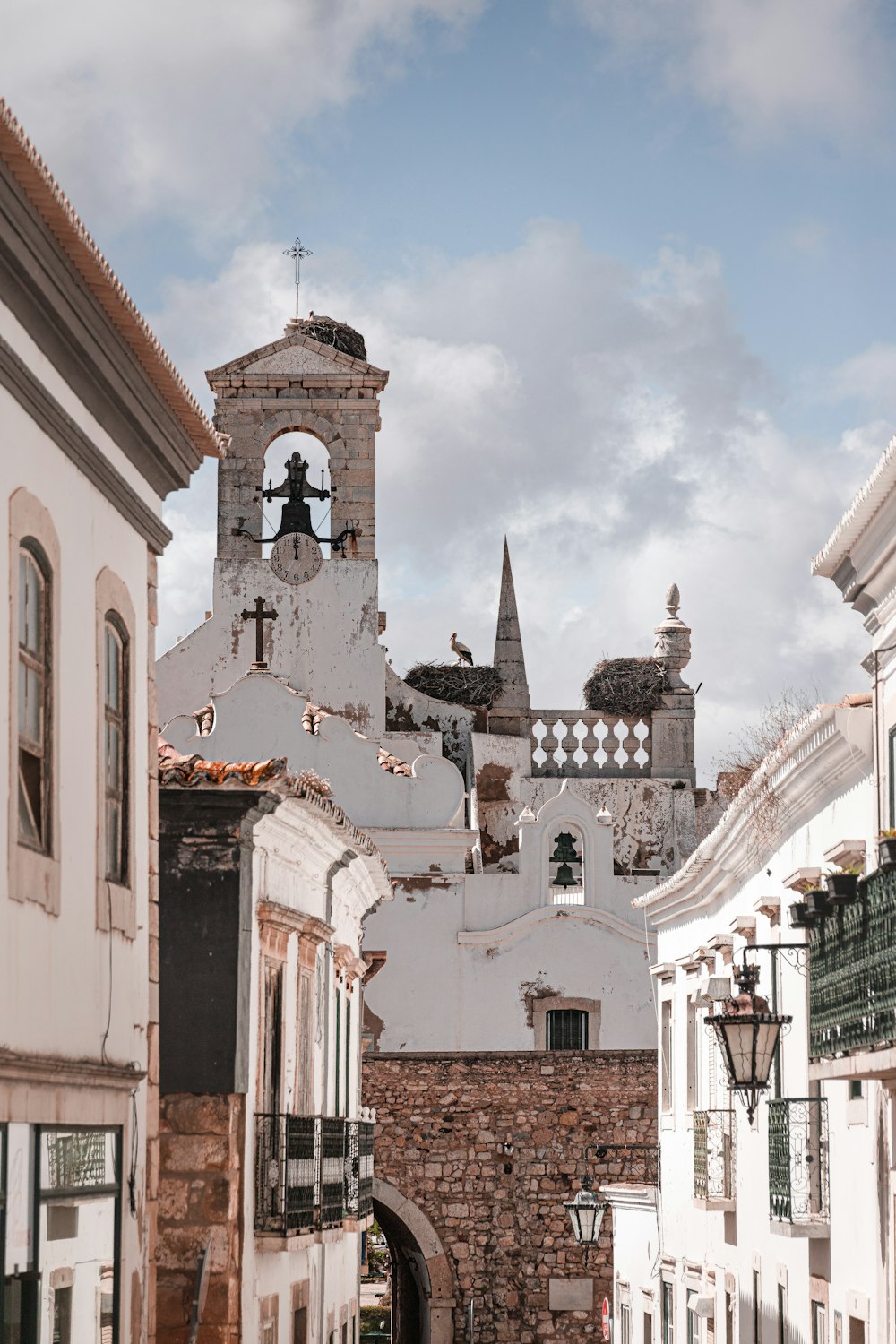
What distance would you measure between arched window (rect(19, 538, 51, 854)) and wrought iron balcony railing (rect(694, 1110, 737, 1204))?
9725 mm

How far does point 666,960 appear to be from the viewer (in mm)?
22297

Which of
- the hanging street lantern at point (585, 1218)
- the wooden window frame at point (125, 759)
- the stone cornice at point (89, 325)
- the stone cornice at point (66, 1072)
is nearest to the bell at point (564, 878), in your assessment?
the hanging street lantern at point (585, 1218)

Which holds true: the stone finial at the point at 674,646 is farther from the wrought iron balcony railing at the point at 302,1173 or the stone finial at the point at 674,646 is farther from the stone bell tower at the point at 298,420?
the wrought iron balcony railing at the point at 302,1173

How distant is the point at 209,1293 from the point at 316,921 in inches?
142

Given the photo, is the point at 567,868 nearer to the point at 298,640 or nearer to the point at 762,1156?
the point at 298,640

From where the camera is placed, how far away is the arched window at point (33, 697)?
28.9ft

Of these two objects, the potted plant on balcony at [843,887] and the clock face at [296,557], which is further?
the clock face at [296,557]

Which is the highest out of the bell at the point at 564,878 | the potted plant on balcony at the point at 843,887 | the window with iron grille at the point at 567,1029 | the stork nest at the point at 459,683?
the stork nest at the point at 459,683

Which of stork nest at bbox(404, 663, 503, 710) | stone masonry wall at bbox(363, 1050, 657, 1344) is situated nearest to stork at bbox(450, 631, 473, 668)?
stork nest at bbox(404, 663, 503, 710)

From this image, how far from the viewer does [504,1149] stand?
92.7ft

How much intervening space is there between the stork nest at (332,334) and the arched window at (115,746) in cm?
2473

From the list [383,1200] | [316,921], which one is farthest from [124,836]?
[383,1200]

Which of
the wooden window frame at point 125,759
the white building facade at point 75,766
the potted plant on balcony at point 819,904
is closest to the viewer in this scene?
the white building facade at point 75,766

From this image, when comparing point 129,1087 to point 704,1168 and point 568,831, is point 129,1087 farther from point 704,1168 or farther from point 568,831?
point 568,831
